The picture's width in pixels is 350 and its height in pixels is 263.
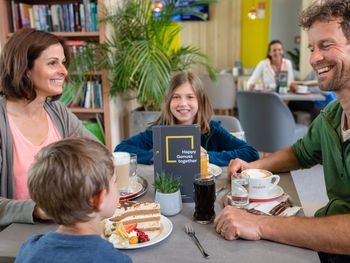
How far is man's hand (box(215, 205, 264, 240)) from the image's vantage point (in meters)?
1.03

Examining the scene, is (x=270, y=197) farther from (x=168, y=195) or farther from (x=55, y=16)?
(x=55, y=16)

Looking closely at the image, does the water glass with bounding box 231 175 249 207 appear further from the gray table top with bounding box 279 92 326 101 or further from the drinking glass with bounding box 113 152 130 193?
the gray table top with bounding box 279 92 326 101

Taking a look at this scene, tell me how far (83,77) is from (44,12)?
2.33 ft

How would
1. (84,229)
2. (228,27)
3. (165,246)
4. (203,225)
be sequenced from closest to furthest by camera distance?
1. (84,229)
2. (165,246)
3. (203,225)
4. (228,27)

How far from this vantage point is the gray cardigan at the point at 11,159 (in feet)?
3.77

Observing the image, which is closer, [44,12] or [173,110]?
[173,110]

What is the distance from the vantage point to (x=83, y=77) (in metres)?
3.37

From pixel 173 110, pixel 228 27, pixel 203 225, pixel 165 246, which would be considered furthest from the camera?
pixel 228 27

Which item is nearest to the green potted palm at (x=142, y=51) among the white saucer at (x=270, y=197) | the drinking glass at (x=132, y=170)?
the drinking glass at (x=132, y=170)

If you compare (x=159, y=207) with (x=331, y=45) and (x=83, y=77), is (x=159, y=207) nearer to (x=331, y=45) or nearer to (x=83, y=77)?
(x=331, y=45)

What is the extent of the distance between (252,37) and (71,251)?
21.5 ft

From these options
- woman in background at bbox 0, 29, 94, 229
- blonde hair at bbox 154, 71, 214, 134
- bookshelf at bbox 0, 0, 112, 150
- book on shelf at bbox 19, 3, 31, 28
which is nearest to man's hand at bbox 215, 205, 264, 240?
woman in background at bbox 0, 29, 94, 229

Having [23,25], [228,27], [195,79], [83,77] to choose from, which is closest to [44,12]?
[23,25]

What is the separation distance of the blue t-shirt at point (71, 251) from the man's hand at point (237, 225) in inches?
12.7
